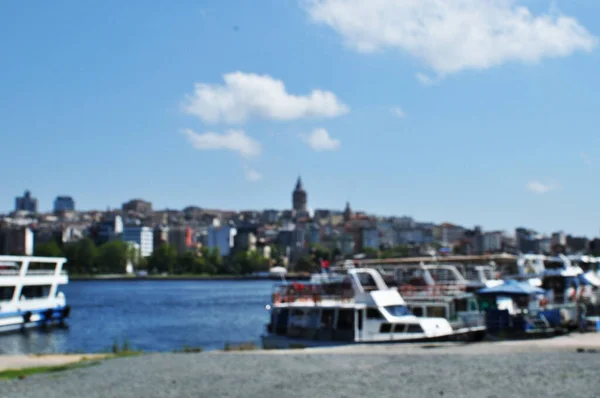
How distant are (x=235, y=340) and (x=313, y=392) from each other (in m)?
28.9

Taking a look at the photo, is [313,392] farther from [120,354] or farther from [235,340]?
[235,340]

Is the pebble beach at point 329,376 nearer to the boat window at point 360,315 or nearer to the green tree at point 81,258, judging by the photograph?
the boat window at point 360,315

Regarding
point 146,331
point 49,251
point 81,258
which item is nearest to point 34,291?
point 146,331

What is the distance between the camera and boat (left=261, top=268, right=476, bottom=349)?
30594 mm

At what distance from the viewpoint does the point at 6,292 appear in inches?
1955

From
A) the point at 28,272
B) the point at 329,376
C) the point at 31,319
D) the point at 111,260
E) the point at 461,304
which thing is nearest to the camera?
the point at 329,376

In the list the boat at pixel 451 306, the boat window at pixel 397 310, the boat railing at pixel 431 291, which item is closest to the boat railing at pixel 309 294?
the boat window at pixel 397 310

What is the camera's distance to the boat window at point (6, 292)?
162 ft

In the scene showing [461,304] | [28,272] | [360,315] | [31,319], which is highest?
[28,272]

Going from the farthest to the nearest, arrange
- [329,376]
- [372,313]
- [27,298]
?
[27,298]
[372,313]
[329,376]

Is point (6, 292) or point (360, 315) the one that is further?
point (6, 292)

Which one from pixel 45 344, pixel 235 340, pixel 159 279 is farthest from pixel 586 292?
pixel 159 279

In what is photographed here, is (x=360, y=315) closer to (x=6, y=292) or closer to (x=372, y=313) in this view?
(x=372, y=313)

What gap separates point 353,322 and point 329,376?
50.1ft
